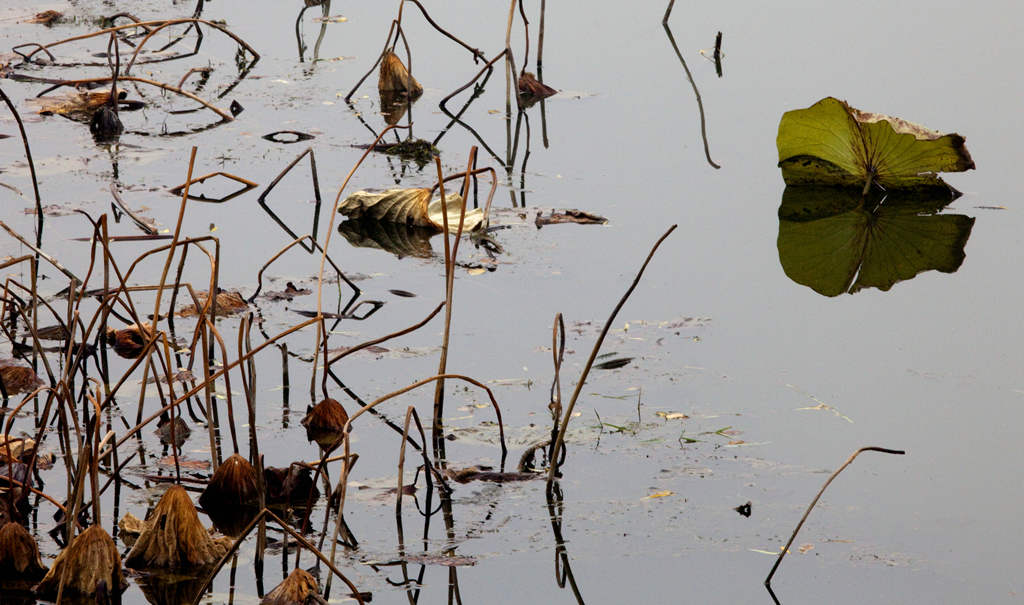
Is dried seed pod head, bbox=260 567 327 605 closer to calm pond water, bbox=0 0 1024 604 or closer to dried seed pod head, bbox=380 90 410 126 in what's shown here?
calm pond water, bbox=0 0 1024 604

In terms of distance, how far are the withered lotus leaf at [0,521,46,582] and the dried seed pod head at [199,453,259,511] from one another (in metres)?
0.36

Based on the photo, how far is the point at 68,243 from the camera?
391 cm

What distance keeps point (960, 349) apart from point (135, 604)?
7.69ft

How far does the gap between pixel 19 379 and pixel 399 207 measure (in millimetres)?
1548

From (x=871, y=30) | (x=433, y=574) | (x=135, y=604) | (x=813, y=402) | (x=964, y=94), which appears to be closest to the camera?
(x=135, y=604)

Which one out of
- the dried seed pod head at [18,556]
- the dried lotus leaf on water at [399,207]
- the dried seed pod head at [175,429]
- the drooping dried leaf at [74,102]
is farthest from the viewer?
the drooping dried leaf at [74,102]

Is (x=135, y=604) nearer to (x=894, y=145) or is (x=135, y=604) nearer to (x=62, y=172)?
(x=62, y=172)

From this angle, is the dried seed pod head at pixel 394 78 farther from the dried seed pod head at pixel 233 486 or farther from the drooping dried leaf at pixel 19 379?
the dried seed pod head at pixel 233 486

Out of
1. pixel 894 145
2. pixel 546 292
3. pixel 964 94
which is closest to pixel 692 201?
pixel 894 145

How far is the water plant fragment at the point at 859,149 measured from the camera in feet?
14.1

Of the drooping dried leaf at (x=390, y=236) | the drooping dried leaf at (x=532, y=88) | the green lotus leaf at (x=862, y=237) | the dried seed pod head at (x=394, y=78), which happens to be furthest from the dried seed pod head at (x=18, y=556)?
the drooping dried leaf at (x=532, y=88)

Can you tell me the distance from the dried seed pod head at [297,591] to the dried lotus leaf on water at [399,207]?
2.22 meters

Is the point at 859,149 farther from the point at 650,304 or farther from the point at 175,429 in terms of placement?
the point at 175,429

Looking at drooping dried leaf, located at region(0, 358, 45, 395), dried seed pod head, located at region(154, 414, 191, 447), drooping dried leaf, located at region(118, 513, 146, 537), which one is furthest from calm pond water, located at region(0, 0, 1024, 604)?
drooping dried leaf, located at region(0, 358, 45, 395)
